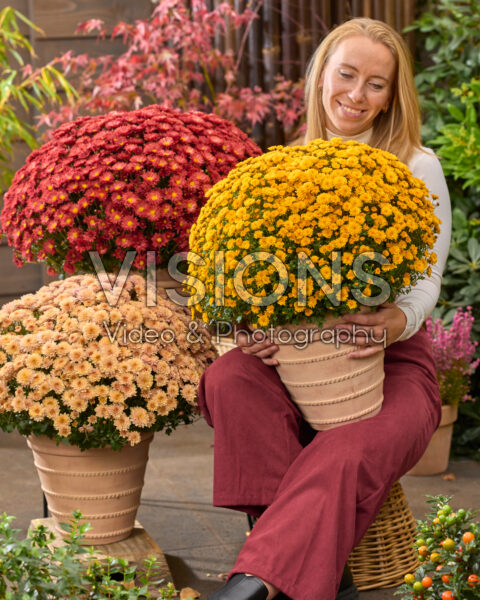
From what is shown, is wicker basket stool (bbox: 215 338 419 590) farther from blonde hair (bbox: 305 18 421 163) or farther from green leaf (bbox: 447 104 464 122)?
green leaf (bbox: 447 104 464 122)

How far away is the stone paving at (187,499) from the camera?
7.64ft

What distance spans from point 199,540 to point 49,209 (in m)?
1.13

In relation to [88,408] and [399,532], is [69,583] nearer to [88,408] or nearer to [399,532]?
[88,408]

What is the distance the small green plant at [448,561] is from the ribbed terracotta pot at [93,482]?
802mm

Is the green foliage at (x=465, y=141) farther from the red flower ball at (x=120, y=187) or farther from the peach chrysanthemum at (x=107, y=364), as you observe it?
the peach chrysanthemum at (x=107, y=364)

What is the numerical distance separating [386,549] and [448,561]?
Answer: 2.28 ft

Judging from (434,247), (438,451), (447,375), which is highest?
(434,247)

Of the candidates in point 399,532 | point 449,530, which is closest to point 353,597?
point 399,532

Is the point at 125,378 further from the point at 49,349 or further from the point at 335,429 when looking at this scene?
the point at 335,429

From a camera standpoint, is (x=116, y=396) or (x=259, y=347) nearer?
(x=259, y=347)

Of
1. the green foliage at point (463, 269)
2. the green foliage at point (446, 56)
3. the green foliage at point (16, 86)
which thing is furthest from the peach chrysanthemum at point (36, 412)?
the green foliage at point (446, 56)

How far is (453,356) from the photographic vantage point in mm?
3100

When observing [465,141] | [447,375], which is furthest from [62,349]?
[465,141]

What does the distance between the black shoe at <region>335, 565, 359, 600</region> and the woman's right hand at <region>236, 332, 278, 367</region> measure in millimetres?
512
